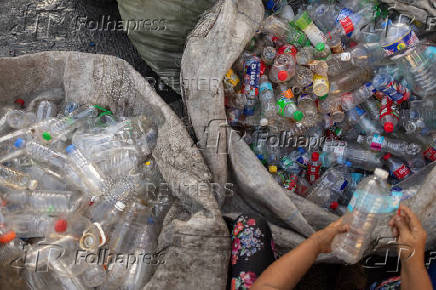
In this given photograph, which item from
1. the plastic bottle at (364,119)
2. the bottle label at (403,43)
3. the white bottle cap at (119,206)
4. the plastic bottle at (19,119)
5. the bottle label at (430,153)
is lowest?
the white bottle cap at (119,206)

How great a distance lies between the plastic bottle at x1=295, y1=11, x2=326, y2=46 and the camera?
89.0 inches

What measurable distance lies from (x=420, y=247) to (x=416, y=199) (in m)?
0.40

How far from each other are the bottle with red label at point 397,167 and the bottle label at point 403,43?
0.59m

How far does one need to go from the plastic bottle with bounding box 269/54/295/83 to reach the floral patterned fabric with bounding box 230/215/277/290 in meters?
0.81

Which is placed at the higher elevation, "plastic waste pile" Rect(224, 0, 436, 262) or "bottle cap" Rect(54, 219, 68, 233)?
"plastic waste pile" Rect(224, 0, 436, 262)

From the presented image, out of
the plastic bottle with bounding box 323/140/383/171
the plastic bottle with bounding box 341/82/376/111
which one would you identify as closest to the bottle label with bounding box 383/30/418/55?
the plastic bottle with bounding box 341/82/376/111

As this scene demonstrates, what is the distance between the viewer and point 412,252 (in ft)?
4.58

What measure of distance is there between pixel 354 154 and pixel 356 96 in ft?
1.14

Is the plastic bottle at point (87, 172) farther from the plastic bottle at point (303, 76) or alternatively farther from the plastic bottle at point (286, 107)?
the plastic bottle at point (303, 76)

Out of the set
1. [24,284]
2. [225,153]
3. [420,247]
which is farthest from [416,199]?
[24,284]

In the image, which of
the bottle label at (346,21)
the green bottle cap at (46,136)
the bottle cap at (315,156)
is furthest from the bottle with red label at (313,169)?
the green bottle cap at (46,136)

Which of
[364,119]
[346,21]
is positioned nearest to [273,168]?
[364,119]

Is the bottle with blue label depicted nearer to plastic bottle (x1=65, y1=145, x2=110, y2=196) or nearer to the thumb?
the thumb

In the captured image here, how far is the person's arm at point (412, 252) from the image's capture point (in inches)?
53.5
